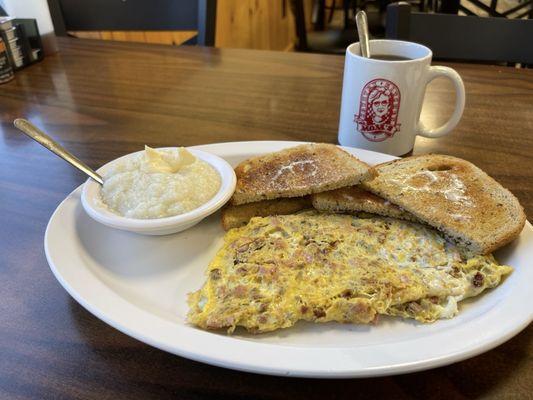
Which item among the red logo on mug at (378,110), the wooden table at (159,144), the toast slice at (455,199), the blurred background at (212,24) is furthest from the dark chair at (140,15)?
the toast slice at (455,199)

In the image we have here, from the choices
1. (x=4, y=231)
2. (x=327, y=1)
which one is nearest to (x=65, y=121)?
(x=4, y=231)

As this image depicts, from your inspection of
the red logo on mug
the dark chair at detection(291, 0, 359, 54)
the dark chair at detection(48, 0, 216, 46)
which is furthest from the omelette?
the dark chair at detection(291, 0, 359, 54)

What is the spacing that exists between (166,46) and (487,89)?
1.65m

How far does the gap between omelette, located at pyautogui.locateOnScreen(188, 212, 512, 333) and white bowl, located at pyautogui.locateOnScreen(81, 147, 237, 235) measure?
0.11m

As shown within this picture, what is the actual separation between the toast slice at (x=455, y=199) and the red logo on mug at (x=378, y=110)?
0.15 metres

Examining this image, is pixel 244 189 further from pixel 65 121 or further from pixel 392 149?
pixel 65 121

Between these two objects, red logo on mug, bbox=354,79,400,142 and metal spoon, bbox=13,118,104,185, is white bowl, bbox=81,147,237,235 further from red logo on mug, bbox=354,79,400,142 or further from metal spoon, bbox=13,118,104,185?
red logo on mug, bbox=354,79,400,142

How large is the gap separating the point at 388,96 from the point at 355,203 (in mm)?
388

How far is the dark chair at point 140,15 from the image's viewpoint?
2.42 metres

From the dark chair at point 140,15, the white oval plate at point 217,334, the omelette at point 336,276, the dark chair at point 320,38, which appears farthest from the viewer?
the dark chair at point 320,38

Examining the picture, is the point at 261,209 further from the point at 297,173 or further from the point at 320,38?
the point at 320,38

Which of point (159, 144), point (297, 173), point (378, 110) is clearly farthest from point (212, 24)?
point (297, 173)

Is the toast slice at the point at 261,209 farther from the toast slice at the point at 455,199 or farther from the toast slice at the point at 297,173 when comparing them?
the toast slice at the point at 455,199

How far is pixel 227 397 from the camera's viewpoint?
71 cm
